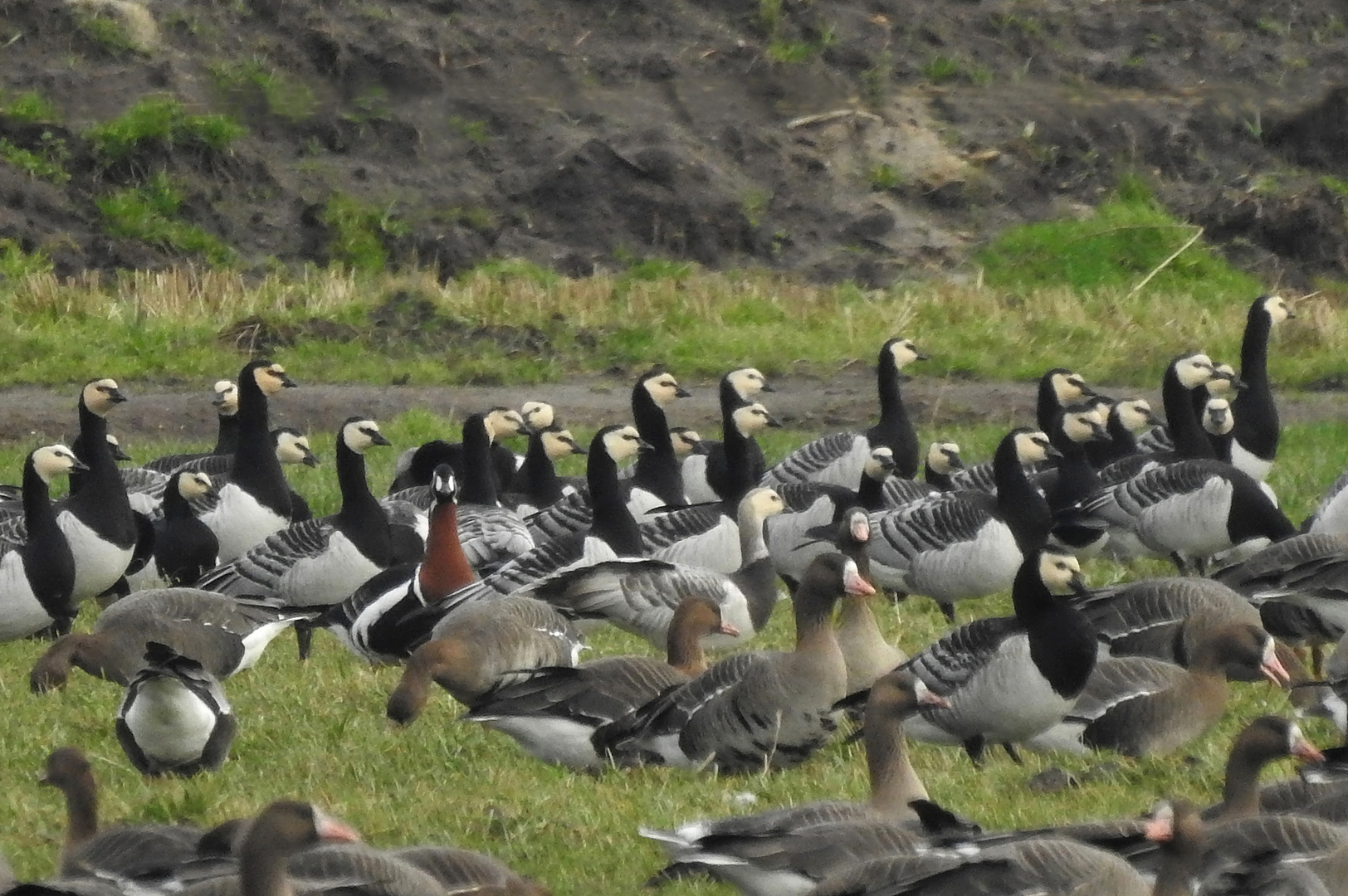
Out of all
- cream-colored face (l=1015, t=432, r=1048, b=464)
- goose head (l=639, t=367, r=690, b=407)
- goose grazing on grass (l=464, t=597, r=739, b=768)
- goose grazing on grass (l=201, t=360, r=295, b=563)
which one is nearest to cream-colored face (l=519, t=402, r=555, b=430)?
goose head (l=639, t=367, r=690, b=407)

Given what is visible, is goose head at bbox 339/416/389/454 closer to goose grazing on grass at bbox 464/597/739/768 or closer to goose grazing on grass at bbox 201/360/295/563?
goose grazing on grass at bbox 201/360/295/563

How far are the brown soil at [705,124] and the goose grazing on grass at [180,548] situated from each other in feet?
46.2

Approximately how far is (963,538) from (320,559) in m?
3.81

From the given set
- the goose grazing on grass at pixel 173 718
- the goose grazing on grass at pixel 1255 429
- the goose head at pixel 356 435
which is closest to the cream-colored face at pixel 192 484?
the goose head at pixel 356 435

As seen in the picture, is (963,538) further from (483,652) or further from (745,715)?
(745,715)

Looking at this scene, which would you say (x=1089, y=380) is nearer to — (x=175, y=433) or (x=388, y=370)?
(x=388, y=370)

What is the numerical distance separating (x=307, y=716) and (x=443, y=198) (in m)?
20.6

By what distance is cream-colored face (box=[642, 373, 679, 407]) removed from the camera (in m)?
15.4

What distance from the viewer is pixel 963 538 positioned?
486 inches

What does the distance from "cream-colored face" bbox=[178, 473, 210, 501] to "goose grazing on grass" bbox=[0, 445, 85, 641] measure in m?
1.46

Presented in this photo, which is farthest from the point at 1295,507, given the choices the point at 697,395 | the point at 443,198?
the point at 443,198

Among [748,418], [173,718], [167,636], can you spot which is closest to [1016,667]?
[173,718]

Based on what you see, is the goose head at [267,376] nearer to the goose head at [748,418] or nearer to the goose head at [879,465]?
the goose head at [748,418]

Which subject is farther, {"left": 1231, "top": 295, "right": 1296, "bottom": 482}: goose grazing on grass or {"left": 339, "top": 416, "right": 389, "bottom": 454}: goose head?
{"left": 1231, "top": 295, "right": 1296, "bottom": 482}: goose grazing on grass
